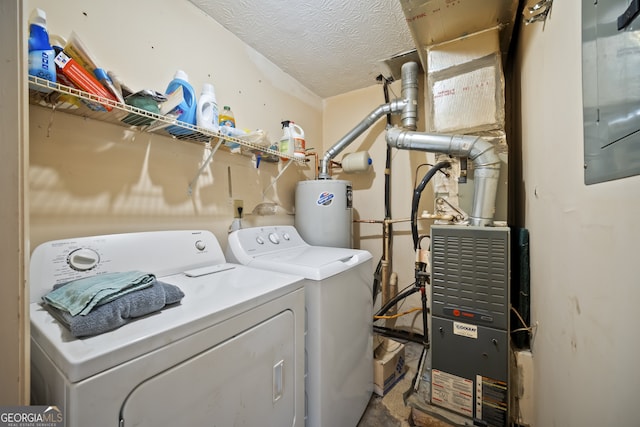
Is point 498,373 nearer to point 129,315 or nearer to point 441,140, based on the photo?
point 441,140

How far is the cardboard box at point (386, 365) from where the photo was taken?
1655 mm

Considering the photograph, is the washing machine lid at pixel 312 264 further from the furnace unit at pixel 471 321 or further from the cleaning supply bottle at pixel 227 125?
the cleaning supply bottle at pixel 227 125

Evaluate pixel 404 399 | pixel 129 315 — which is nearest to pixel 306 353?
pixel 129 315

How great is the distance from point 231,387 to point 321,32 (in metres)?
2.09

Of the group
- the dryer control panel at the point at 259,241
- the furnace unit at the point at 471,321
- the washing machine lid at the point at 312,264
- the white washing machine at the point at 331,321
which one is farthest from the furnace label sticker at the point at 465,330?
the dryer control panel at the point at 259,241

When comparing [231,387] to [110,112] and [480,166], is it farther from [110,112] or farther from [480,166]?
[480,166]

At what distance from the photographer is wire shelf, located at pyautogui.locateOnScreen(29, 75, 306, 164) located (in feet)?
2.74

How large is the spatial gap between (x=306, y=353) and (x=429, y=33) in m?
1.98

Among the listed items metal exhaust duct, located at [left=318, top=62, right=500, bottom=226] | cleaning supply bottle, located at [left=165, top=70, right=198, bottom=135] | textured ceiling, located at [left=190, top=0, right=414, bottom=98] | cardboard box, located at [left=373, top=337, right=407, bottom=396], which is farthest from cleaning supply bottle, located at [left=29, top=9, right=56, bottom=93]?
cardboard box, located at [left=373, top=337, right=407, bottom=396]

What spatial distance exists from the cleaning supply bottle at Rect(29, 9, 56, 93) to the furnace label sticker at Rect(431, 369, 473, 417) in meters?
2.19

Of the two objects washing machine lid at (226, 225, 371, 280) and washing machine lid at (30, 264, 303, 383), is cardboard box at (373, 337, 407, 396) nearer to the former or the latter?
washing machine lid at (226, 225, 371, 280)

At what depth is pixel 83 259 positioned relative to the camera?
3.02 ft

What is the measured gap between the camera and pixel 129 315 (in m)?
0.65

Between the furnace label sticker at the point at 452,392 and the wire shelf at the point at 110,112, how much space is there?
5.88 ft
